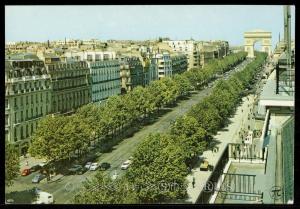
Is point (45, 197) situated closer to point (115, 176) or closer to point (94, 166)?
point (115, 176)

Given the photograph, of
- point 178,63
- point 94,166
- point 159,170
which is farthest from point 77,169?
point 178,63

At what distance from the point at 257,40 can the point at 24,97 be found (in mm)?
77713

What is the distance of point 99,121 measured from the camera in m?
26.7

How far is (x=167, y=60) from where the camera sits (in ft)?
181

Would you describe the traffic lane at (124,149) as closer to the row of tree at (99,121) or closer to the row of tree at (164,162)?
the row of tree at (99,121)

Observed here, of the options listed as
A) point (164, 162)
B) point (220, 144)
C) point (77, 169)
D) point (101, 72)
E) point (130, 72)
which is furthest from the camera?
point (130, 72)

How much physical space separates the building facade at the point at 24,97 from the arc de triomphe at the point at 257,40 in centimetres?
6959

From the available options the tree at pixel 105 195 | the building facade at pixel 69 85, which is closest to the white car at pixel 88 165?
the building facade at pixel 69 85

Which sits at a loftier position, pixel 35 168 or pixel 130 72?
pixel 130 72

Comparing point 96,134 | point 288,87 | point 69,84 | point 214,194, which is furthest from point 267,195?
point 69,84

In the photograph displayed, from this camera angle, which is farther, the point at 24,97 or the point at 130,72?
the point at 130,72

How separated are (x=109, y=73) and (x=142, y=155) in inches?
927

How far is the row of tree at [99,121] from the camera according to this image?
66.3 feet

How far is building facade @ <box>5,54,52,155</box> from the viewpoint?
18875 millimetres
